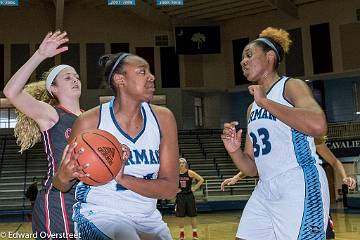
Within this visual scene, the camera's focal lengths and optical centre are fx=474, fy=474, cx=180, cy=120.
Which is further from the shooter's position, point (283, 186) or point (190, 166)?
point (190, 166)

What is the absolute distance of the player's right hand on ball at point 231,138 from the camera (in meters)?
3.42

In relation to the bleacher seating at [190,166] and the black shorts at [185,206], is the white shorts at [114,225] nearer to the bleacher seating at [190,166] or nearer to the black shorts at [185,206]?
the black shorts at [185,206]

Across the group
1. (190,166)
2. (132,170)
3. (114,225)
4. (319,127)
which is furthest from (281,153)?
(190,166)

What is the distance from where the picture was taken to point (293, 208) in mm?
3014

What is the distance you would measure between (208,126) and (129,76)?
2194 cm

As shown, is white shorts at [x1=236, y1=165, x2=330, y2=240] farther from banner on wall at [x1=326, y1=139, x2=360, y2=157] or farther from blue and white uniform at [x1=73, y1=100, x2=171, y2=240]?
banner on wall at [x1=326, y1=139, x2=360, y2=157]

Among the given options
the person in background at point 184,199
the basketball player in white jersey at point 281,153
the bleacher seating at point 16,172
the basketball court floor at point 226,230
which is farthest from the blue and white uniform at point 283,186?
the bleacher seating at point 16,172

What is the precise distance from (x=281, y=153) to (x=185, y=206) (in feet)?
24.5

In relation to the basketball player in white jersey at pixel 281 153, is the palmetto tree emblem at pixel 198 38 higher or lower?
higher

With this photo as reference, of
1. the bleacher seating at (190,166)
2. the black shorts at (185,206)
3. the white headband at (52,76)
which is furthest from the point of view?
the bleacher seating at (190,166)

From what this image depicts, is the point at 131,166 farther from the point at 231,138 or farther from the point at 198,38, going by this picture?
the point at 198,38

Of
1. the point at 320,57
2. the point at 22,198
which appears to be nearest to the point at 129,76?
the point at 22,198

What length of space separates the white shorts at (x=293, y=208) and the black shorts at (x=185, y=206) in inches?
278

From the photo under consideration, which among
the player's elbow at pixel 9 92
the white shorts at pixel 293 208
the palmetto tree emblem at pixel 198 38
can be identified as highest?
the palmetto tree emblem at pixel 198 38
